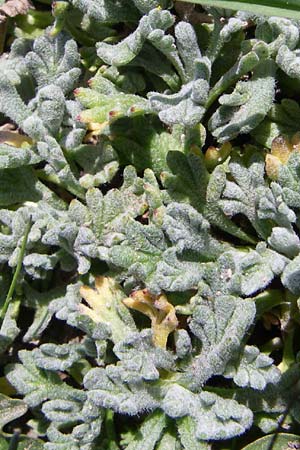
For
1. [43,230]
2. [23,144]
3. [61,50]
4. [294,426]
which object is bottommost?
[294,426]

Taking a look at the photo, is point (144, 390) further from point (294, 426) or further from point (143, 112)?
point (143, 112)

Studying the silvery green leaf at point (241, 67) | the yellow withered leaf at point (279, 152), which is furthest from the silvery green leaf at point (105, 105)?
the yellow withered leaf at point (279, 152)

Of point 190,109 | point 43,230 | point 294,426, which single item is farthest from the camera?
point 43,230

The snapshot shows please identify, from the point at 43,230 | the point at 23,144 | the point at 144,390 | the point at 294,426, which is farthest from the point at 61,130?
the point at 294,426

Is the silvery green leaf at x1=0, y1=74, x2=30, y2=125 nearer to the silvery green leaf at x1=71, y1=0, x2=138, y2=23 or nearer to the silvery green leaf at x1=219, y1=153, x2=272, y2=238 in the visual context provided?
the silvery green leaf at x1=71, y1=0, x2=138, y2=23

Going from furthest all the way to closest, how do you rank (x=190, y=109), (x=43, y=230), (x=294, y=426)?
(x=43, y=230) < (x=294, y=426) < (x=190, y=109)

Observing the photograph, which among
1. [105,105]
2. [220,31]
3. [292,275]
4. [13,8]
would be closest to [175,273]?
[292,275]

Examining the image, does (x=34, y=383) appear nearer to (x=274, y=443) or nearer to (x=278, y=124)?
(x=274, y=443)
